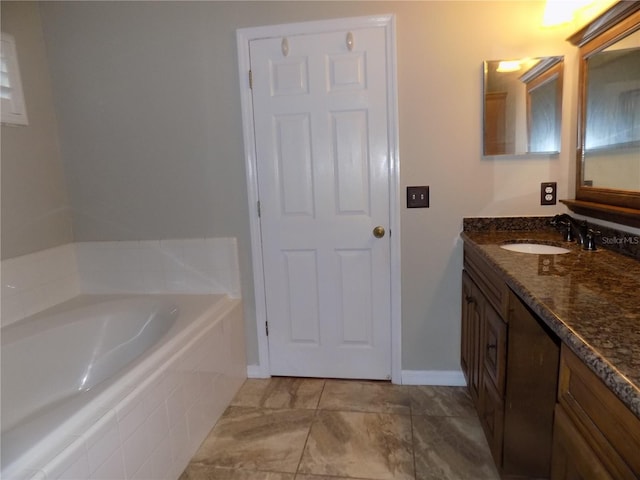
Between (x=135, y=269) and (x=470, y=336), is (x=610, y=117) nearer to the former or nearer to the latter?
(x=470, y=336)

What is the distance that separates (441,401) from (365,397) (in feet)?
1.34

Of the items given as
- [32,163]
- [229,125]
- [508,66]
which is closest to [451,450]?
[508,66]

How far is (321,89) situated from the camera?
6.98 ft

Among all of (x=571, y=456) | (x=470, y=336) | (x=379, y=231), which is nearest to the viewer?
(x=571, y=456)

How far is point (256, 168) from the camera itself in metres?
2.25

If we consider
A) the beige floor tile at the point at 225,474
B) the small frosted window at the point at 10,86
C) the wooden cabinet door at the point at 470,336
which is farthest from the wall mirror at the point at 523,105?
the small frosted window at the point at 10,86

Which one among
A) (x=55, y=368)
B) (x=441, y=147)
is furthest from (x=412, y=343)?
(x=55, y=368)

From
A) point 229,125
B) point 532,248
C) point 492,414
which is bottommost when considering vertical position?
point 492,414

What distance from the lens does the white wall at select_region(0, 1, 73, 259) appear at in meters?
2.07

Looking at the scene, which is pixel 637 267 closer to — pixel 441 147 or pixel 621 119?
pixel 621 119

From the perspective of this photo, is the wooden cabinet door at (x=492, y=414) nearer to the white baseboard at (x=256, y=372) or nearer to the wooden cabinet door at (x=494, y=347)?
the wooden cabinet door at (x=494, y=347)

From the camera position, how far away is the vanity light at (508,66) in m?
1.97

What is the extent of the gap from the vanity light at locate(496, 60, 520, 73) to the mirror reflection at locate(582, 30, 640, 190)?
30cm

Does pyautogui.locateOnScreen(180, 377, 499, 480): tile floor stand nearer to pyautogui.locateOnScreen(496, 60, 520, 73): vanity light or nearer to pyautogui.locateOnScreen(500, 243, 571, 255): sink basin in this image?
pyautogui.locateOnScreen(500, 243, 571, 255): sink basin
